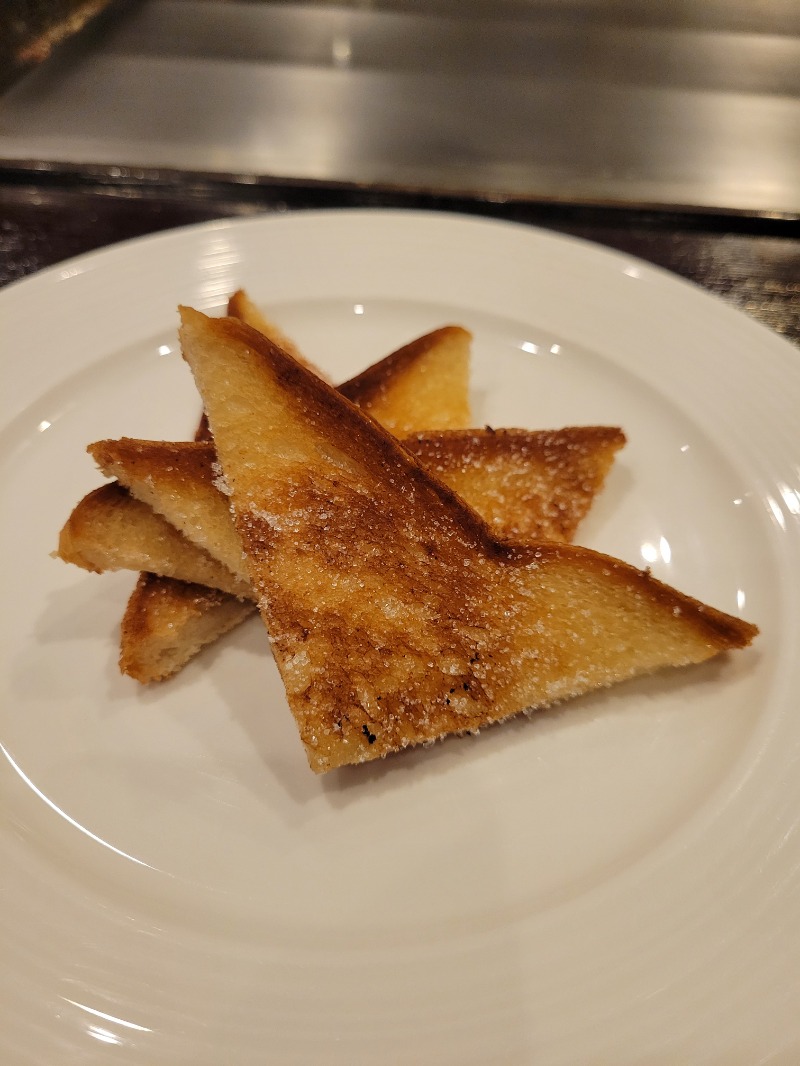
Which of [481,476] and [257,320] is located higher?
[257,320]

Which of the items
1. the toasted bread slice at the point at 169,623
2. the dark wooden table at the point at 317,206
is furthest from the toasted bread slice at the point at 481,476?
the dark wooden table at the point at 317,206

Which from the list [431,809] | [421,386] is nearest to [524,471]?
[421,386]

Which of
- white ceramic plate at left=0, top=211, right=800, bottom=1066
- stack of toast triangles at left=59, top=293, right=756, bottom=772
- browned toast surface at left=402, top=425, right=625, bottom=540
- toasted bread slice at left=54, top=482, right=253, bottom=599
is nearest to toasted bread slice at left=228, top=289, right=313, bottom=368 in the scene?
white ceramic plate at left=0, top=211, right=800, bottom=1066

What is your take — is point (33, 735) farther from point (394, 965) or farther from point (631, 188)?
point (631, 188)

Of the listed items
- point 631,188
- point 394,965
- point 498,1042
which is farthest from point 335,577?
point 631,188

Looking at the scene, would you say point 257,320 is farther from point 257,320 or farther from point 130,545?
point 130,545

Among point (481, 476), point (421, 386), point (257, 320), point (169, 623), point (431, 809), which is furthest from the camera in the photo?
point (257, 320)

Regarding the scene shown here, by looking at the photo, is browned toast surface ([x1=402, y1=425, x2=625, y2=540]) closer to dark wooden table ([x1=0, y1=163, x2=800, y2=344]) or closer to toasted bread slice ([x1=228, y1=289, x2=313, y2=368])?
toasted bread slice ([x1=228, y1=289, x2=313, y2=368])
